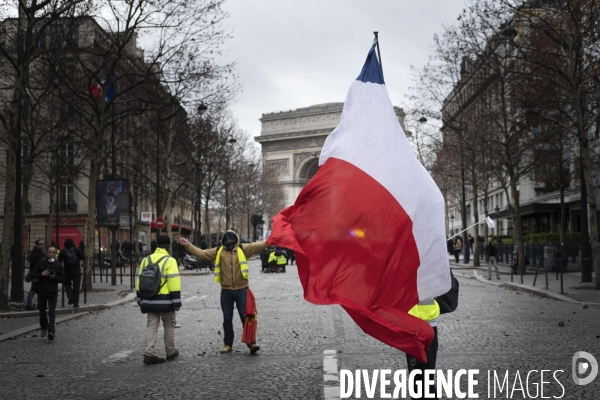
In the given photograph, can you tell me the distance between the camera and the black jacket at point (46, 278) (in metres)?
12.4

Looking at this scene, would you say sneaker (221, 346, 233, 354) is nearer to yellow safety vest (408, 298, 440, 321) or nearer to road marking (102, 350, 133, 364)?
road marking (102, 350, 133, 364)

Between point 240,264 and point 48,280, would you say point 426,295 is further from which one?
point 48,280

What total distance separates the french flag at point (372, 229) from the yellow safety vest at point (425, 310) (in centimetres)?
9

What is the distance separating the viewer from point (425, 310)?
5.60 metres

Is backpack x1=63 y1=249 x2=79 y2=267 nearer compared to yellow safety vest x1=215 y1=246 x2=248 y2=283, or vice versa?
yellow safety vest x1=215 y1=246 x2=248 y2=283

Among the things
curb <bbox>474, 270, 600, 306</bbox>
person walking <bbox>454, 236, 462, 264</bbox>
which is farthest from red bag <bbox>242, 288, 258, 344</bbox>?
person walking <bbox>454, 236, 462, 264</bbox>

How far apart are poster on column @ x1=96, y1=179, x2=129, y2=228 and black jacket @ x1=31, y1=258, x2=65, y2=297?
44.1 feet

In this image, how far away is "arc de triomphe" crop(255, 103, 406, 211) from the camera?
9631 cm

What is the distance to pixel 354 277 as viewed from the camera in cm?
566

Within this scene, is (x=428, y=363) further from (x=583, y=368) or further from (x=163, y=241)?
(x=163, y=241)

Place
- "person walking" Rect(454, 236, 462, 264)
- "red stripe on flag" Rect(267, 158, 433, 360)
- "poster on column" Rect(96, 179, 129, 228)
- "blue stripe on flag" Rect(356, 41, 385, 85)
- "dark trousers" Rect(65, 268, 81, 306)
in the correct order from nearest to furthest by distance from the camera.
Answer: "red stripe on flag" Rect(267, 158, 433, 360) < "blue stripe on flag" Rect(356, 41, 385, 85) < "dark trousers" Rect(65, 268, 81, 306) < "poster on column" Rect(96, 179, 129, 228) < "person walking" Rect(454, 236, 462, 264)

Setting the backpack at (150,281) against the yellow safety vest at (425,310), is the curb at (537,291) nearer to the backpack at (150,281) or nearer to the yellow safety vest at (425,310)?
the backpack at (150,281)

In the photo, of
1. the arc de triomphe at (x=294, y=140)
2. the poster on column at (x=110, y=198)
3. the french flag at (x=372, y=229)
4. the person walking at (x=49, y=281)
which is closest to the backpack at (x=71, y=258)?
the person walking at (x=49, y=281)

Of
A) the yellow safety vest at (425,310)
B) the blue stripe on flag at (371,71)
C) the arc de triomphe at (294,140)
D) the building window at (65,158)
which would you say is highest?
the arc de triomphe at (294,140)
